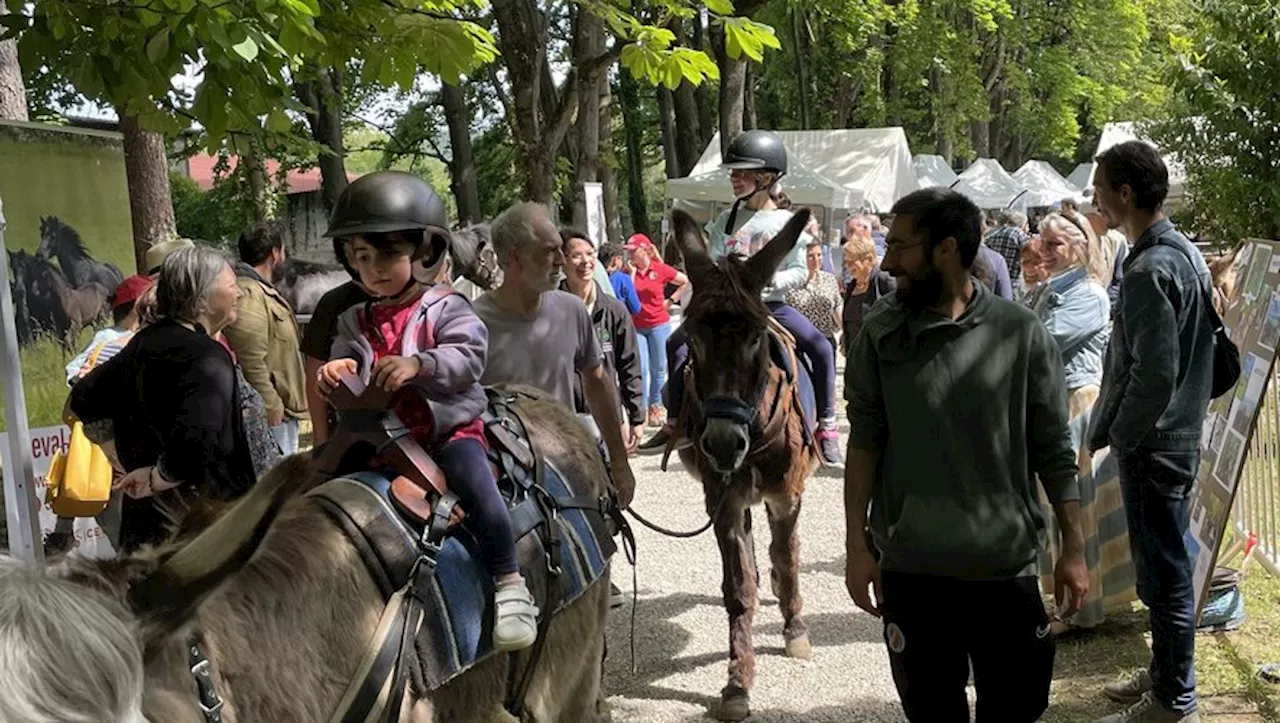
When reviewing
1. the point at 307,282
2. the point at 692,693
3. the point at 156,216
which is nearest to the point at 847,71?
the point at 307,282

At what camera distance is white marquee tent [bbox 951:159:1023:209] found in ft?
92.5

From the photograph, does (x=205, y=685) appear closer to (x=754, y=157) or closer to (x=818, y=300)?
(x=754, y=157)

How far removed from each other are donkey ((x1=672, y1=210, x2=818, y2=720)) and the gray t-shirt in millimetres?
541

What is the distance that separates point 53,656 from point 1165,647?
13.1 feet

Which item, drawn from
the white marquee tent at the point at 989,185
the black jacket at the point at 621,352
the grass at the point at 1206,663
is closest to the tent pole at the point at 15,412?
the black jacket at the point at 621,352

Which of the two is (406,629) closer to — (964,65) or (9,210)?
(9,210)

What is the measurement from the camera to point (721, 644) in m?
5.89

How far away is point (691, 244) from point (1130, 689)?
2.77 m

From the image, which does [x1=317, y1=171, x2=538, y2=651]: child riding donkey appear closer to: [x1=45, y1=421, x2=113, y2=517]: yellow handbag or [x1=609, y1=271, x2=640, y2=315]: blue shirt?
[x1=45, y1=421, x2=113, y2=517]: yellow handbag

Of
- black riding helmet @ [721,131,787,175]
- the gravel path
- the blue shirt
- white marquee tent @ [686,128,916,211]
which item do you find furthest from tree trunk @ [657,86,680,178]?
black riding helmet @ [721,131,787,175]

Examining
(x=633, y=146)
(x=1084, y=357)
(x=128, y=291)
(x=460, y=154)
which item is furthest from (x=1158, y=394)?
(x=633, y=146)

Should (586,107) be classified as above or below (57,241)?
above

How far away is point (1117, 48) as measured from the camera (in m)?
33.6

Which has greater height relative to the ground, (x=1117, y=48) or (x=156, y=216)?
(x=1117, y=48)
